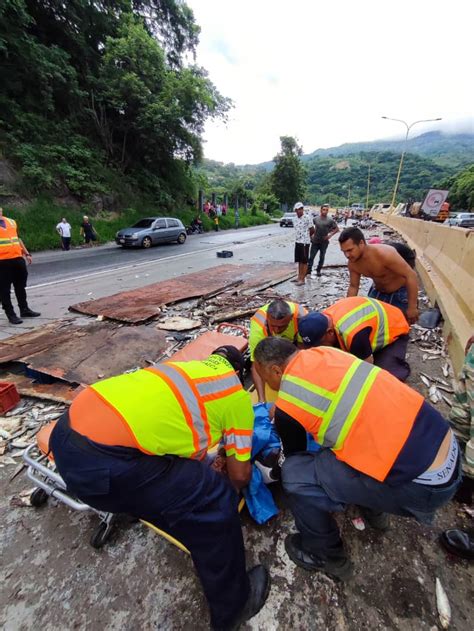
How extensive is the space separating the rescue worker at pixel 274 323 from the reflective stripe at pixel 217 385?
3.60 ft

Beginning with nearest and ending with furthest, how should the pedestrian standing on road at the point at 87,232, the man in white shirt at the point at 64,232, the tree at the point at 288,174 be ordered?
1. the man in white shirt at the point at 64,232
2. the pedestrian standing on road at the point at 87,232
3. the tree at the point at 288,174

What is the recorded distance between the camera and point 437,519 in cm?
190

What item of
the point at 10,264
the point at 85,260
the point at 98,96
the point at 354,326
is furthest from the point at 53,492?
the point at 98,96

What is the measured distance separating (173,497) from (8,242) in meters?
4.73

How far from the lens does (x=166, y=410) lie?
129cm

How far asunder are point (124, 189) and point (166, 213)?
3.33 m

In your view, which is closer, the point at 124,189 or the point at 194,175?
the point at 124,189

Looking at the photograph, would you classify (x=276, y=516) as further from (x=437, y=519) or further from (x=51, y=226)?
(x=51, y=226)

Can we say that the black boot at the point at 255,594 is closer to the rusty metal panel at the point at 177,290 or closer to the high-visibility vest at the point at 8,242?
the rusty metal panel at the point at 177,290

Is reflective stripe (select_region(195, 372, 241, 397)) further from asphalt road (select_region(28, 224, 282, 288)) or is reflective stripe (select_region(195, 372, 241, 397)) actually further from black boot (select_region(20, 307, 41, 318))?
asphalt road (select_region(28, 224, 282, 288))

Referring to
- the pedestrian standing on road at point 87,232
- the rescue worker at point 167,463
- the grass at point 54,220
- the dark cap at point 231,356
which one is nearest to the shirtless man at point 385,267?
the dark cap at point 231,356

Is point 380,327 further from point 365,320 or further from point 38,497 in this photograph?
point 38,497

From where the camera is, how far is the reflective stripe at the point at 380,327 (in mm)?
2727

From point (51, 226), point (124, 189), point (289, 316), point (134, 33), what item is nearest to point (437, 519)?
point (289, 316)
